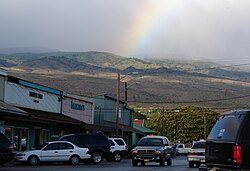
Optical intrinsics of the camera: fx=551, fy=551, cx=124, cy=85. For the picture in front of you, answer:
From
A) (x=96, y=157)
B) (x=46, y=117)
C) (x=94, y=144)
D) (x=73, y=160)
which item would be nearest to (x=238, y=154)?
(x=73, y=160)

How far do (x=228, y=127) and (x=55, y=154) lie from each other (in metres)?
22.9

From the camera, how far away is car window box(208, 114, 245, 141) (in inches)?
521

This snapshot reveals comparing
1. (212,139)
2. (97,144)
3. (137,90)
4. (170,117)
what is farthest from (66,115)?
(137,90)

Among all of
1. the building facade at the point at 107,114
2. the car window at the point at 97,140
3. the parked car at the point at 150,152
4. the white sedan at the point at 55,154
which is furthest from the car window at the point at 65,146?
the building facade at the point at 107,114

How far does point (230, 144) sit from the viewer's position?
13008 mm

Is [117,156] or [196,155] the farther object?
[117,156]

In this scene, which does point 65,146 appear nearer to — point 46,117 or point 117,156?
point 46,117

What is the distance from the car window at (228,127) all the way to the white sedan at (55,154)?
2213 centimetres

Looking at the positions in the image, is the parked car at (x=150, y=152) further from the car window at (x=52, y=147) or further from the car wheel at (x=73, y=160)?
the car window at (x=52, y=147)

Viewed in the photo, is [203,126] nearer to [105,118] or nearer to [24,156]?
[105,118]

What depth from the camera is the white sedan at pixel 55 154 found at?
34678mm

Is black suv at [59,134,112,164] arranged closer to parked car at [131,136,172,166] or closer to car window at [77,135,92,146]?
car window at [77,135,92,146]

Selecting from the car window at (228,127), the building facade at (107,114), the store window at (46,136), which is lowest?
the car window at (228,127)

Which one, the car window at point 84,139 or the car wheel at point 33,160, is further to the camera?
the car window at point 84,139
